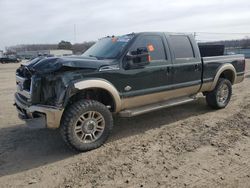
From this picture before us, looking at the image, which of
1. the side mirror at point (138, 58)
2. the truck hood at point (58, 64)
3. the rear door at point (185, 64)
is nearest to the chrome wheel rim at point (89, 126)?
the truck hood at point (58, 64)

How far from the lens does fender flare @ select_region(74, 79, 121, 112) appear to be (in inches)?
179

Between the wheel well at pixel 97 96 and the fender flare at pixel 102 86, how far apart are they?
73mm

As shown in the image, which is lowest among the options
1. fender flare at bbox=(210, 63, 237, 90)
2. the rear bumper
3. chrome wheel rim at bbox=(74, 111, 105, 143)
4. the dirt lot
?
the dirt lot

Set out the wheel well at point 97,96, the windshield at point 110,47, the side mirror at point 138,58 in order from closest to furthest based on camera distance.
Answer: the wheel well at point 97,96 → the side mirror at point 138,58 → the windshield at point 110,47

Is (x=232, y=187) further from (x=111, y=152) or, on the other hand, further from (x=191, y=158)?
(x=111, y=152)

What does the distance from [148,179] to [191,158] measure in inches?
37.5

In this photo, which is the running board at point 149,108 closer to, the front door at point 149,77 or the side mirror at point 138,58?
the front door at point 149,77

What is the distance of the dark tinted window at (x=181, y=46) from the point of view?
6.18 m

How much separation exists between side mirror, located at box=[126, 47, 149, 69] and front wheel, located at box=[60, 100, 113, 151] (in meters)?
0.99

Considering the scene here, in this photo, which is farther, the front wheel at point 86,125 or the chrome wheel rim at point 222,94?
the chrome wheel rim at point 222,94

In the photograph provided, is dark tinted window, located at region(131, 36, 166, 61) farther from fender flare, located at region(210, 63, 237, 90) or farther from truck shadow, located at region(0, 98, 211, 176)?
fender flare, located at region(210, 63, 237, 90)

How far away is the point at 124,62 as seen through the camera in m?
5.22

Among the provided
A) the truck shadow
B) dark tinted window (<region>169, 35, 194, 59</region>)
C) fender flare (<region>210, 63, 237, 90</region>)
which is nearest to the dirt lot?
the truck shadow

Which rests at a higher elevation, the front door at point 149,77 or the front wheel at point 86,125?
the front door at point 149,77
